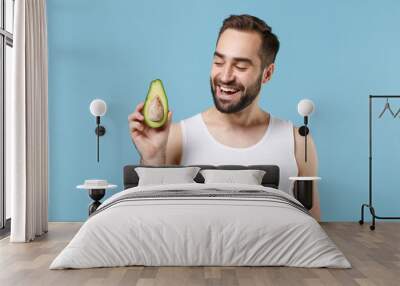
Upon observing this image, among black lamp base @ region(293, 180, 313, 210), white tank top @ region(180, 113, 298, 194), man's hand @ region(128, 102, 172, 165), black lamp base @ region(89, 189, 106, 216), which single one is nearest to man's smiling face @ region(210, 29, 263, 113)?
white tank top @ region(180, 113, 298, 194)

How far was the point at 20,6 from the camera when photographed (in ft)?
19.8

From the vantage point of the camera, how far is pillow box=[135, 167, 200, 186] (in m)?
6.50

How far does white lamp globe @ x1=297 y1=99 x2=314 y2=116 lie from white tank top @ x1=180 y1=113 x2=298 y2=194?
253mm

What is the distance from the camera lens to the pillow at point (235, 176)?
6451mm

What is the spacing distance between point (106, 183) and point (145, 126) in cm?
88

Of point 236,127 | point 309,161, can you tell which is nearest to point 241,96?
point 236,127

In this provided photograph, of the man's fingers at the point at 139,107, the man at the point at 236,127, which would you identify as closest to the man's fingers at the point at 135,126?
the man at the point at 236,127

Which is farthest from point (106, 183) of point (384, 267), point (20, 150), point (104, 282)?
point (384, 267)

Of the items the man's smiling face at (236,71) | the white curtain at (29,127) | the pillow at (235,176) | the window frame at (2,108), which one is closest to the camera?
the white curtain at (29,127)

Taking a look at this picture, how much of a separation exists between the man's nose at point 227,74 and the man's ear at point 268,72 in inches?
15.3

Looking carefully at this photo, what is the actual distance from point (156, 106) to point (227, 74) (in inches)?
36.8

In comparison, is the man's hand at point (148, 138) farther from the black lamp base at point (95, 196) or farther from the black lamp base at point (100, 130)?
the black lamp base at point (95, 196)

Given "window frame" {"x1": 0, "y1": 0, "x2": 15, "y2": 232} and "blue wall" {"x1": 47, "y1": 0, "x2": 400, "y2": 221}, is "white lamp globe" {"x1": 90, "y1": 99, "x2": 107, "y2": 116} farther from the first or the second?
"window frame" {"x1": 0, "y1": 0, "x2": 15, "y2": 232}

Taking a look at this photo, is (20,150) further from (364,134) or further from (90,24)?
(364,134)
